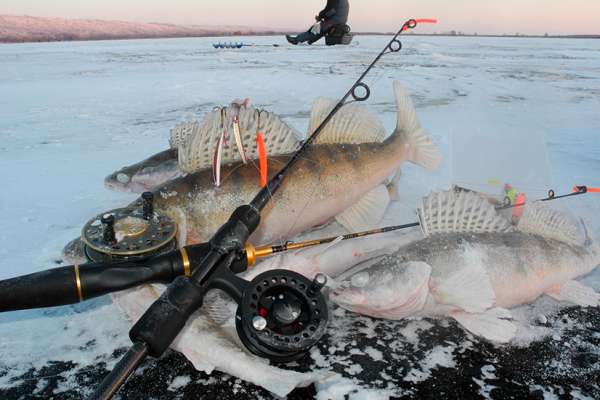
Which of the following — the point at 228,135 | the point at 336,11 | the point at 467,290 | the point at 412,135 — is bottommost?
the point at 467,290

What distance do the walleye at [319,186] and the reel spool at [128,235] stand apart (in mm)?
413

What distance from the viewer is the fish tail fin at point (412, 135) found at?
325 cm

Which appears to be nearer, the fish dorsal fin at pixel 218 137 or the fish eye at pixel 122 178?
the fish dorsal fin at pixel 218 137

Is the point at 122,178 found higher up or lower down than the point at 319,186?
lower down

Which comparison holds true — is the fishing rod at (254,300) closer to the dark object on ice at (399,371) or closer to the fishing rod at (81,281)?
the fishing rod at (81,281)

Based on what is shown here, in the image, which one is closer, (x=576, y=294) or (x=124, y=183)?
(x=576, y=294)

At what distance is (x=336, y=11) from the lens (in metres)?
11.1

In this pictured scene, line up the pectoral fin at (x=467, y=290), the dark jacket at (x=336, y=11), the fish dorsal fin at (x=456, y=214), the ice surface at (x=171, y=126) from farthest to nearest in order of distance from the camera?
the dark jacket at (x=336, y=11), the fish dorsal fin at (x=456, y=214), the pectoral fin at (x=467, y=290), the ice surface at (x=171, y=126)

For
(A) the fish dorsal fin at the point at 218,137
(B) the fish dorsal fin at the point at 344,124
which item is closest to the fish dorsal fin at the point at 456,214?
(B) the fish dorsal fin at the point at 344,124

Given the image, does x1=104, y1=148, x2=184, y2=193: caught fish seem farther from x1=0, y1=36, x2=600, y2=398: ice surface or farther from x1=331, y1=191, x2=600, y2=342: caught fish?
x1=331, y1=191, x2=600, y2=342: caught fish

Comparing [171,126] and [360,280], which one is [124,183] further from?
[171,126]

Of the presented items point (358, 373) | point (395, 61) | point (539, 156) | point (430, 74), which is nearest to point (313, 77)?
point (430, 74)

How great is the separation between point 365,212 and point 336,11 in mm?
9481

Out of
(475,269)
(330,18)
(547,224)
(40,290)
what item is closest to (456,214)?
(475,269)
